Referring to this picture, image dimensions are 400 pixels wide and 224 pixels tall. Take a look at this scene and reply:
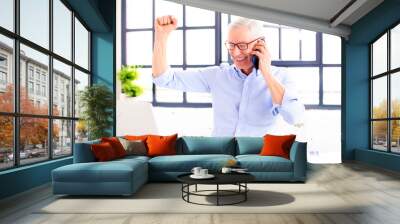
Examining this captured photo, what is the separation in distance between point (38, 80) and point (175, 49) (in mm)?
4204

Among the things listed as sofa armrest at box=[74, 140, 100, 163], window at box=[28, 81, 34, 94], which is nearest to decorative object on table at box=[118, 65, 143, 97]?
window at box=[28, 81, 34, 94]

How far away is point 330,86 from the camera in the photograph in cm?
990

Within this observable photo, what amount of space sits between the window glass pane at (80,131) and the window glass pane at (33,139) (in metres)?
1.43

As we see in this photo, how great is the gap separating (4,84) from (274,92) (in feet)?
19.1

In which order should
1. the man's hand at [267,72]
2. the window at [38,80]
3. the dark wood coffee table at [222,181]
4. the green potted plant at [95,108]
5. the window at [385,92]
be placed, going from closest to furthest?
the dark wood coffee table at [222,181] → the window at [38,80] → the green potted plant at [95,108] → the window at [385,92] → the man's hand at [267,72]

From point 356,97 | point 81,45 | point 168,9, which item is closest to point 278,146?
point 356,97

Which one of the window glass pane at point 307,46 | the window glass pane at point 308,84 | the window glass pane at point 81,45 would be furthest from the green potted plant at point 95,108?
the window glass pane at point 307,46

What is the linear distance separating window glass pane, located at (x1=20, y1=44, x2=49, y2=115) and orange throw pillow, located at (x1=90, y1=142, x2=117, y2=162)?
1125mm

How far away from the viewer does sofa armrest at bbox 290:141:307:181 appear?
602 centimetres

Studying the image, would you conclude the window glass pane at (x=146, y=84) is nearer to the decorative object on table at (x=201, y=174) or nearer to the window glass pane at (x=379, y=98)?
the decorative object on table at (x=201, y=174)

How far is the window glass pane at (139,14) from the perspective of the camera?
9.84 meters

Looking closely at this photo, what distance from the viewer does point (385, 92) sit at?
340 inches

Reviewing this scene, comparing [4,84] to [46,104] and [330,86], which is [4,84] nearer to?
[46,104]

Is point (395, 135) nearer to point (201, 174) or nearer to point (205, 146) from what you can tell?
point (205, 146)
